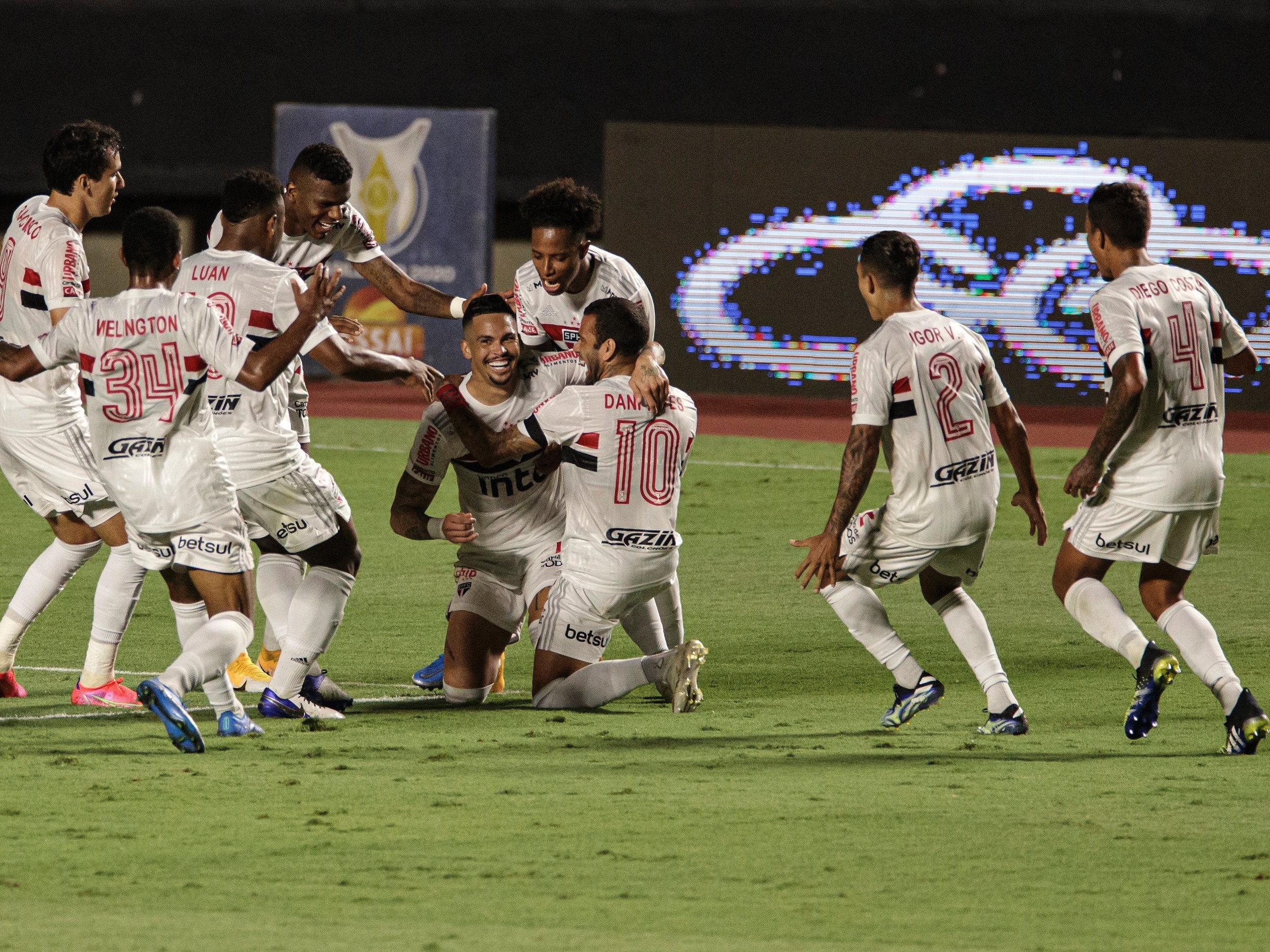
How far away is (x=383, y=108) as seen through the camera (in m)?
23.8

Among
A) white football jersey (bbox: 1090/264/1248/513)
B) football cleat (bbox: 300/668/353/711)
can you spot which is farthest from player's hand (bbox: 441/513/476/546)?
white football jersey (bbox: 1090/264/1248/513)

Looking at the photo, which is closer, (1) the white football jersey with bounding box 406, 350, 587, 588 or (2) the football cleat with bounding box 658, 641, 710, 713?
(2) the football cleat with bounding box 658, 641, 710, 713

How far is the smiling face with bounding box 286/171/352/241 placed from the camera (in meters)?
7.43

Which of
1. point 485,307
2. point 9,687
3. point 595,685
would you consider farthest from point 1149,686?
point 9,687

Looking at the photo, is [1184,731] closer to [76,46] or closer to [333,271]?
[333,271]

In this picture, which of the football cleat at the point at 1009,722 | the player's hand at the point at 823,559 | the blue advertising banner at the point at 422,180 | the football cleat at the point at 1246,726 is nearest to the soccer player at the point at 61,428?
the player's hand at the point at 823,559

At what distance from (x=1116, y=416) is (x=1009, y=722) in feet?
3.72

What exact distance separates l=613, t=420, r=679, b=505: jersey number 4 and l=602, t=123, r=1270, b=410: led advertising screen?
1579 cm

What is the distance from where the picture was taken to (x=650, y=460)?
6770 mm

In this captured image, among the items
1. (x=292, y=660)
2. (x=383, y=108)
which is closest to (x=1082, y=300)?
(x=383, y=108)

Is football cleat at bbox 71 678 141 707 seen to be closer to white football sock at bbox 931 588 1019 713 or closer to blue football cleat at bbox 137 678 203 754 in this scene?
blue football cleat at bbox 137 678 203 754

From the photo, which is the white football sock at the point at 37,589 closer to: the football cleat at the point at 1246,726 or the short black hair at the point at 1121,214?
the short black hair at the point at 1121,214

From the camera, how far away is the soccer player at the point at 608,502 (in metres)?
6.72

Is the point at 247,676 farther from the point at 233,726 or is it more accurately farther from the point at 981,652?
the point at 981,652
